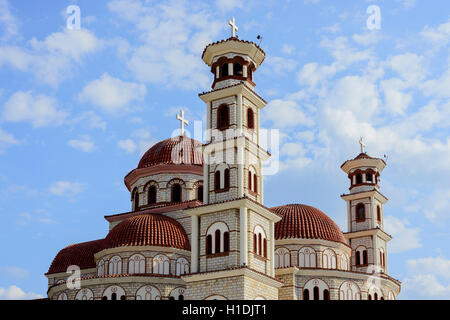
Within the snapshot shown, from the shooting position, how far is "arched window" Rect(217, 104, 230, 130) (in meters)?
35.7

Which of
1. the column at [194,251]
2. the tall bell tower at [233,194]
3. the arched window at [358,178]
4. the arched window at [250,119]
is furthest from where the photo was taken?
the arched window at [358,178]

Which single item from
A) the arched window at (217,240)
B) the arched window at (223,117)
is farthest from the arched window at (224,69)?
the arched window at (217,240)

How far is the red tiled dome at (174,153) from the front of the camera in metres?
48.8

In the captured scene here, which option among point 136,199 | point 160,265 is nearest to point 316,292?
point 160,265

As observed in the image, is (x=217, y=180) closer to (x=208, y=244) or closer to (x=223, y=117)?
(x=208, y=244)

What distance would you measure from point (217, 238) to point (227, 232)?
626 millimetres

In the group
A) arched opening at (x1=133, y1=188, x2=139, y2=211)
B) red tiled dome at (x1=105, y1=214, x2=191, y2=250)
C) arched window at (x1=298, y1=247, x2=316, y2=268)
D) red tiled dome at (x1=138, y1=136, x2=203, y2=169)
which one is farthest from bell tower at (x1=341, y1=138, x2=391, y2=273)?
arched opening at (x1=133, y1=188, x2=139, y2=211)

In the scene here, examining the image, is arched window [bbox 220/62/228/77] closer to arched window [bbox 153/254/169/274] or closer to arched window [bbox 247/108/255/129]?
arched window [bbox 247/108/255/129]

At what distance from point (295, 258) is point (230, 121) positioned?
11.8m

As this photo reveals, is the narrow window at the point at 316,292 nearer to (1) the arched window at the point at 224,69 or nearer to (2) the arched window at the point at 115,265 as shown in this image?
(2) the arched window at the point at 115,265

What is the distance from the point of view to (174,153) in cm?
4909

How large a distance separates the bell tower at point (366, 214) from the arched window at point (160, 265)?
15229 mm
